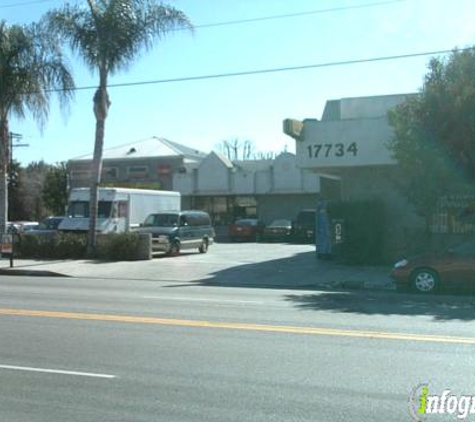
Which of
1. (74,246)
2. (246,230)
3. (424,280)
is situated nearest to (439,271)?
(424,280)

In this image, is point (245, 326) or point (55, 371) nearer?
point (55, 371)

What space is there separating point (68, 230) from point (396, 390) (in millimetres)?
24537

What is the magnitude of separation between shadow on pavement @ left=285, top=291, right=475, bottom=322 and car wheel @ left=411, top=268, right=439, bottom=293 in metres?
0.36

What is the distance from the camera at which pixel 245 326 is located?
10586 mm

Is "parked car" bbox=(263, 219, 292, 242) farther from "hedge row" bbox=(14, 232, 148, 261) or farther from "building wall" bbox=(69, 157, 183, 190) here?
"hedge row" bbox=(14, 232, 148, 261)

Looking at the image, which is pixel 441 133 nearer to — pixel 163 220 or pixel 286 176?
pixel 163 220

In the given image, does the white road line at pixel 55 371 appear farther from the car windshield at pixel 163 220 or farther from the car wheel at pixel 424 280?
the car windshield at pixel 163 220

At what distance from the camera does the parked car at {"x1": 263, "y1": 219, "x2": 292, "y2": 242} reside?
40.6 m

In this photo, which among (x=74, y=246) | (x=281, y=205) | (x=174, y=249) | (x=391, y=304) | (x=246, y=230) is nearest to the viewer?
(x=391, y=304)

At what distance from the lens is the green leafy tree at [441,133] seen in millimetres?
18688

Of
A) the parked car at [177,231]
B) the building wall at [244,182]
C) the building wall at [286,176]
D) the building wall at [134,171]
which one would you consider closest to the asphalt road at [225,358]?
the parked car at [177,231]

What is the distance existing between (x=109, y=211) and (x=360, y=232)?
11877 millimetres

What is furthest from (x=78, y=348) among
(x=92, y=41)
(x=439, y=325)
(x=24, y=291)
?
(x=92, y=41)

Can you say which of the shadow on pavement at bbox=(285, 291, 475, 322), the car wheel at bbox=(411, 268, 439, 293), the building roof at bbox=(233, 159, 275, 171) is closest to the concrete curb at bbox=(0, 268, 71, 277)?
the shadow on pavement at bbox=(285, 291, 475, 322)
